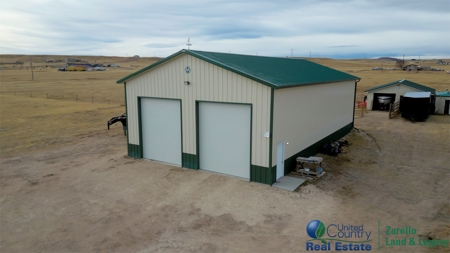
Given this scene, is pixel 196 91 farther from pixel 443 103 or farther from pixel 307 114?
pixel 443 103

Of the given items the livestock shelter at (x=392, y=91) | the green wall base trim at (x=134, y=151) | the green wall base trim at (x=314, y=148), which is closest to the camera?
the green wall base trim at (x=314, y=148)

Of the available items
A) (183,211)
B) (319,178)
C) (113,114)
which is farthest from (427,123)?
(113,114)

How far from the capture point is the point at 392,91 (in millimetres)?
29656

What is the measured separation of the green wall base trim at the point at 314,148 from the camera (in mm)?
12547

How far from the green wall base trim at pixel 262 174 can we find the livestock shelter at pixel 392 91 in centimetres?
2269

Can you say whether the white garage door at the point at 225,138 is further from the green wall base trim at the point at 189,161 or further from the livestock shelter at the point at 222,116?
the green wall base trim at the point at 189,161

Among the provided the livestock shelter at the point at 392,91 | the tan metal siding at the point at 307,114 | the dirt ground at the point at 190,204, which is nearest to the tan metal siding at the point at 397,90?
the livestock shelter at the point at 392,91

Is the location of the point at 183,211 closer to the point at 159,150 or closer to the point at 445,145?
Result: the point at 159,150

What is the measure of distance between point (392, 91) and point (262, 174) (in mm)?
23200

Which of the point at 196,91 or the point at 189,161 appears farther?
the point at 189,161

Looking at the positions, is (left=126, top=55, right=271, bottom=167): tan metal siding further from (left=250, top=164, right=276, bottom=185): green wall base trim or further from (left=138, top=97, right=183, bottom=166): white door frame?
(left=138, top=97, right=183, bottom=166): white door frame

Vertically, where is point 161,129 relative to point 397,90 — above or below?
below

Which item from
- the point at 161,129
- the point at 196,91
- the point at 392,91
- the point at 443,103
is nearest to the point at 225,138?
the point at 196,91

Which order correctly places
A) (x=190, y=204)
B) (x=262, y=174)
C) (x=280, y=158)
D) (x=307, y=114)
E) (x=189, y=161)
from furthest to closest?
(x=307, y=114) → (x=189, y=161) → (x=280, y=158) → (x=262, y=174) → (x=190, y=204)
